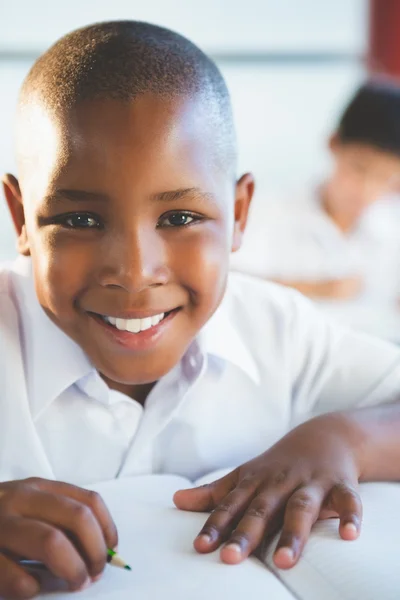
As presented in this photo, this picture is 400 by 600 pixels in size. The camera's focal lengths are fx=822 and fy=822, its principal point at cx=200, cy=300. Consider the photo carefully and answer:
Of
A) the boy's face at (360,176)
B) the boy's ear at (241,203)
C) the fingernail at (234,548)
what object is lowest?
the boy's face at (360,176)

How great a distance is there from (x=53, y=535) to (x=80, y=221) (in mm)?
250

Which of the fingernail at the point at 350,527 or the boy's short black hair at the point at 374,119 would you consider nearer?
the fingernail at the point at 350,527

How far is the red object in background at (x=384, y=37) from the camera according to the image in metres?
2.33

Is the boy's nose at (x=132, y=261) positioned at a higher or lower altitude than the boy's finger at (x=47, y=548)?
higher

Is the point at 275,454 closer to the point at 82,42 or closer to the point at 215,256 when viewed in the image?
the point at 215,256

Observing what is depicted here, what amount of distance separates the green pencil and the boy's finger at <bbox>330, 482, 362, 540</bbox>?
0.15 metres

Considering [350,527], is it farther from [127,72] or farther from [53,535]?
[127,72]

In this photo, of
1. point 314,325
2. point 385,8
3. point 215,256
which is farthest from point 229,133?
point 385,8

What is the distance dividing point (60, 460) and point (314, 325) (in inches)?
11.6

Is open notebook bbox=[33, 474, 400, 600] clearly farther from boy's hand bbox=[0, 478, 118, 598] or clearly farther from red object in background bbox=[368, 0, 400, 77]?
red object in background bbox=[368, 0, 400, 77]

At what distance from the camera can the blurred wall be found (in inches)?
80.4

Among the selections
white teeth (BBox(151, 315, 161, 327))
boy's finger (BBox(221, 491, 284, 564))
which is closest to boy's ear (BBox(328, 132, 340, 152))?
Result: white teeth (BBox(151, 315, 161, 327))

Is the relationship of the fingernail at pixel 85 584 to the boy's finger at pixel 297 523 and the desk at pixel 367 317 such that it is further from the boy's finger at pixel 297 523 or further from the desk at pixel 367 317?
the desk at pixel 367 317

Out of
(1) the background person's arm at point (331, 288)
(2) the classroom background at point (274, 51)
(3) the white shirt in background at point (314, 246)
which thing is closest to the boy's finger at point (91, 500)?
(1) the background person's arm at point (331, 288)
